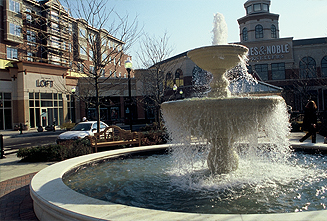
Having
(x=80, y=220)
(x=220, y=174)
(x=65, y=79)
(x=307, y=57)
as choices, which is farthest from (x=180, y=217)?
(x=307, y=57)

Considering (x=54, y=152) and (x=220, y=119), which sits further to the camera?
(x=54, y=152)

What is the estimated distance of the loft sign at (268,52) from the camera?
4007cm

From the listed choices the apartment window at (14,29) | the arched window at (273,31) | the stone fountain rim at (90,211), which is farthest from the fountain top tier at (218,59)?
the arched window at (273,31)

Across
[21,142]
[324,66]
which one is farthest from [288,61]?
[21,142]

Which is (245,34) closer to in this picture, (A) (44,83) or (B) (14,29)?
(A) (44,83)

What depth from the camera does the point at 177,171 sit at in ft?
21.8

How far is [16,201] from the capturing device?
521 cm

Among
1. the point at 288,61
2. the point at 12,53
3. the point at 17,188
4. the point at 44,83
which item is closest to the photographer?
the point at 17,188

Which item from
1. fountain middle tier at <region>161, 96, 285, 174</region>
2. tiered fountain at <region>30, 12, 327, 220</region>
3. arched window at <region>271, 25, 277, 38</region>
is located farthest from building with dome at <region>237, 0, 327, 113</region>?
fountain middle tier at <region>161, 96, 285, 174</region>

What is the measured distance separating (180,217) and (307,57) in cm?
4252

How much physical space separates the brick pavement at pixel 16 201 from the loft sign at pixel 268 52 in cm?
3986

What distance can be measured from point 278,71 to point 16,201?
42.4 m

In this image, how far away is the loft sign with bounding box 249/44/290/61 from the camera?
40069 mm

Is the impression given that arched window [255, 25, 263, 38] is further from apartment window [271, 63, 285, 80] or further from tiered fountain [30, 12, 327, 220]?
tiered fountain [30, 12, 327, 220]
